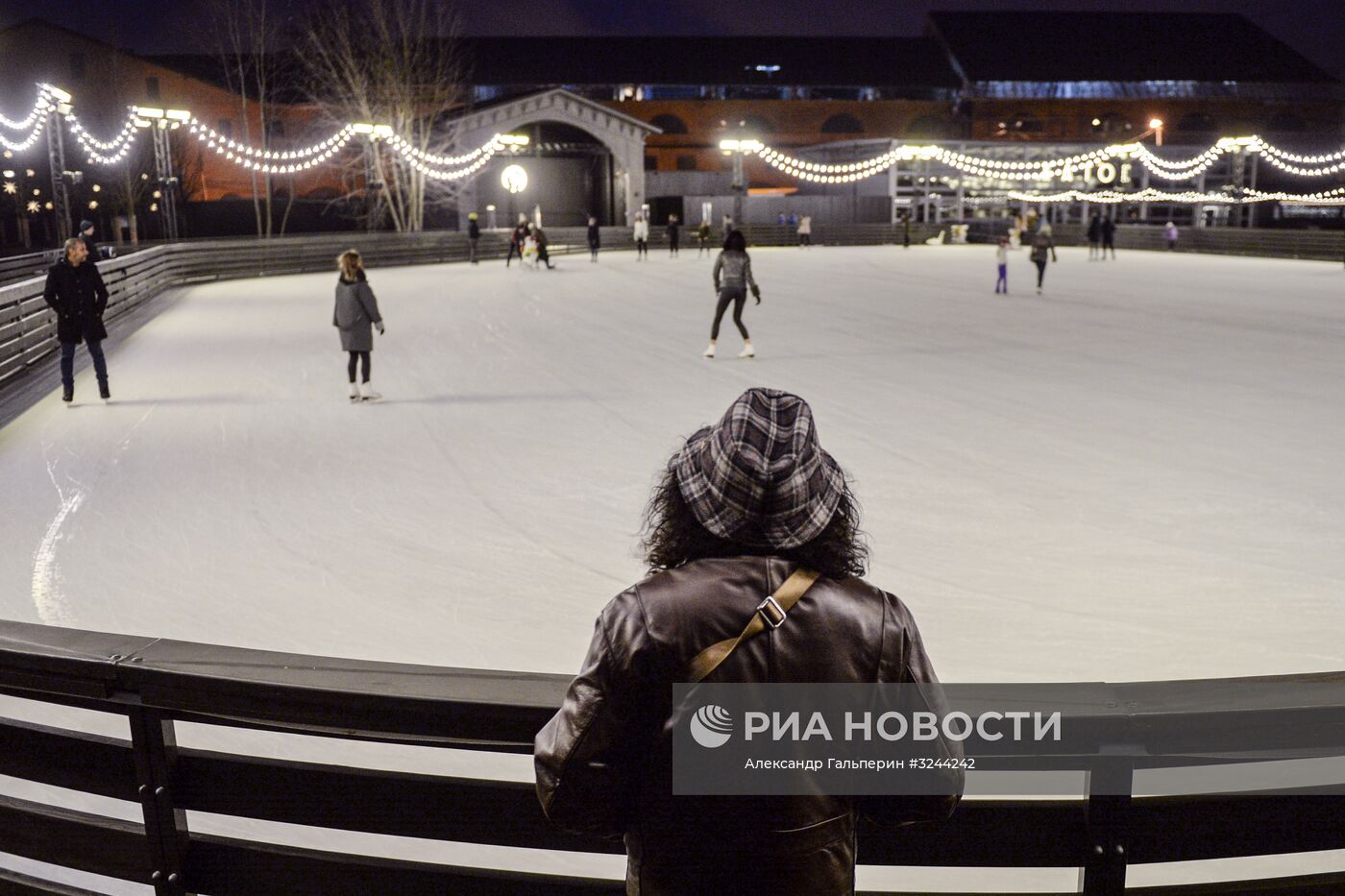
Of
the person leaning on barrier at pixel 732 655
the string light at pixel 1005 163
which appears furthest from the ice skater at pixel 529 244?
→ the person leaning on barrier at pixel 732 655

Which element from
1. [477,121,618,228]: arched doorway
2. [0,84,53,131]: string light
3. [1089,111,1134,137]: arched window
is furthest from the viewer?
[1089,111,1134,137]: arched window

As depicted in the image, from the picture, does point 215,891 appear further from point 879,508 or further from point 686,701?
point 879,508

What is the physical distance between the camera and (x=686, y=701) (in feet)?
5.20

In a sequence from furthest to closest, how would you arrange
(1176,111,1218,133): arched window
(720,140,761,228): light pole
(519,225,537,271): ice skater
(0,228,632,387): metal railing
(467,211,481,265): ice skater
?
(1176,111,1218,133): arched window < (720,140,761,228): light pole < (467,211,481,265): ice skater < (519,225,537,271): ice skater < (0,228,632,387): metal railing

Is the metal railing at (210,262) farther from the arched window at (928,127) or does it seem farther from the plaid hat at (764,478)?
the arched window at (928,127)

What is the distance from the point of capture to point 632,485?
8.09 metres

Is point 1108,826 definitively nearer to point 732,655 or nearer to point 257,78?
point 732,655

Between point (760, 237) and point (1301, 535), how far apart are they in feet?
134

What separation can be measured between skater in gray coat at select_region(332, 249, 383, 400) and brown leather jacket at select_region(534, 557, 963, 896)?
389 inches

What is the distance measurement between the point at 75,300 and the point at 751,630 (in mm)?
11419

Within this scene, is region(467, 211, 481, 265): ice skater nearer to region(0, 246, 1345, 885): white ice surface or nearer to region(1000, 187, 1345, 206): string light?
region(0, 246, 1345, 885): white ice surface

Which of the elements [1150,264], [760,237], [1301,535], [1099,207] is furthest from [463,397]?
[1099,207]

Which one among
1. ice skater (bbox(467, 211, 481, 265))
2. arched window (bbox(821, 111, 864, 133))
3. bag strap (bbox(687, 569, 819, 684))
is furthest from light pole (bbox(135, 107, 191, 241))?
arched window (bbox(821, 111, 864, 133))

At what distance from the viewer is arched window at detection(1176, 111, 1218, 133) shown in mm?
60156
